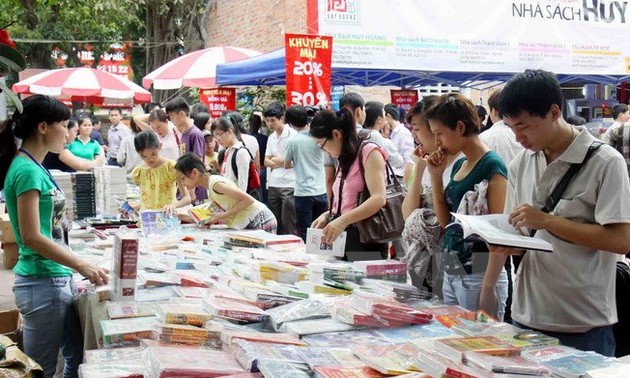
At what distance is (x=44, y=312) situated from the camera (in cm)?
289

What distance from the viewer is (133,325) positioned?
236 cm

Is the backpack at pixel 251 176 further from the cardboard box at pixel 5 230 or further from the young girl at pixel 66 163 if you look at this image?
the cardboard box at pixel 5 230

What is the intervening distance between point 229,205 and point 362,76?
18.2ft

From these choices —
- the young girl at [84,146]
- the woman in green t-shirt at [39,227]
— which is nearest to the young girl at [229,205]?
the woman in green t-shirt at [39,227]

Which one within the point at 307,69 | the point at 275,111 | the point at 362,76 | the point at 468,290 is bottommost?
the point at 468,290

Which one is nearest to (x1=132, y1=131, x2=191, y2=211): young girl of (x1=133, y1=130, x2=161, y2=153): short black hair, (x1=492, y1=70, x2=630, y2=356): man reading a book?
(x1=133, y1=130, x2=161, y2=153): short black hair

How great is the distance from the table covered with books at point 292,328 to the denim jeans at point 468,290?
131 millimetres

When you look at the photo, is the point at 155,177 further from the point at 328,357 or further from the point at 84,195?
the point at 328,357

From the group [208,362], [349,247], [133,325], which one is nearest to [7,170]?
[133,325]

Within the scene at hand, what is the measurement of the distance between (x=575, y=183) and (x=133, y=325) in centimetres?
151

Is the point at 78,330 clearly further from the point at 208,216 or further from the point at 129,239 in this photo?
the point at 208,216

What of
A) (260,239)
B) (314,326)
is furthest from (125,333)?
(260,239)

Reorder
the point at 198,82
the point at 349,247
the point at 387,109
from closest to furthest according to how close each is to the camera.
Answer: the point at 349,247, the point at 387,109, the point at 198,82

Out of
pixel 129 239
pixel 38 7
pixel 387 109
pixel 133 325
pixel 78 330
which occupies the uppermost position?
pixel 38 7
